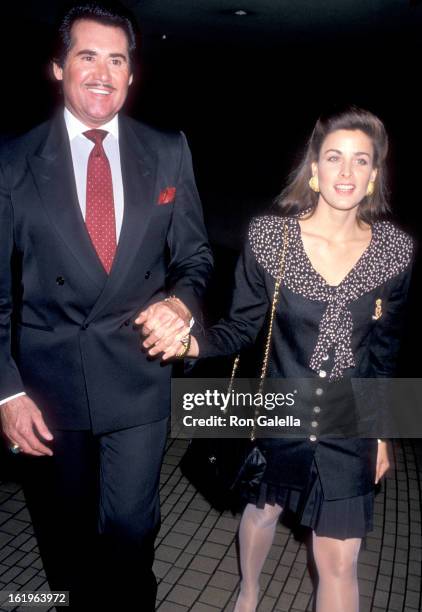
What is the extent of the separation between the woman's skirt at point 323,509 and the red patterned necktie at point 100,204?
4.34 ft

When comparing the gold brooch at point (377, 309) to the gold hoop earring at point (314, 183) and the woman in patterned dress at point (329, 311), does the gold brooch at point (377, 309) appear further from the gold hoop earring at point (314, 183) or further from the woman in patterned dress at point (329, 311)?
the gold hoop earring at point (314, 183)

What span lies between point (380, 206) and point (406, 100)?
12.9 metres

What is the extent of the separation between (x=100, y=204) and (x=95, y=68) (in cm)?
54

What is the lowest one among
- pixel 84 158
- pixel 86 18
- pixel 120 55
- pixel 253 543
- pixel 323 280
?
pixel 253 543

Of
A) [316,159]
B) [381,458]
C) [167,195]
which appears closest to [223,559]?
[381,458]

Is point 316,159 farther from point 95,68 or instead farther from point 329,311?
point 95,68

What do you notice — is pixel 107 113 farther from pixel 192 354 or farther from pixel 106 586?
pixel 106 586

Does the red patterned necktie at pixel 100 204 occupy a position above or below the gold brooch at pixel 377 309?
above

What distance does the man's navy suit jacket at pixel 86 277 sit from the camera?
2.52 m

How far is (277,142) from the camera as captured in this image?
14.9 meters

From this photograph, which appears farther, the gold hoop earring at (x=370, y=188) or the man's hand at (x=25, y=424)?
the gold hoop earring at (x=370, y=188)

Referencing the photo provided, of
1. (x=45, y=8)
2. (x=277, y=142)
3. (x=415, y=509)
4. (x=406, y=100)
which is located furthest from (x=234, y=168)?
(x=415, y=509)

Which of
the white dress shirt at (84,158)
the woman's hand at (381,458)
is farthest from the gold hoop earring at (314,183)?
the woman's hand at (381,458)

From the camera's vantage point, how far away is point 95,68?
8.25 ft
